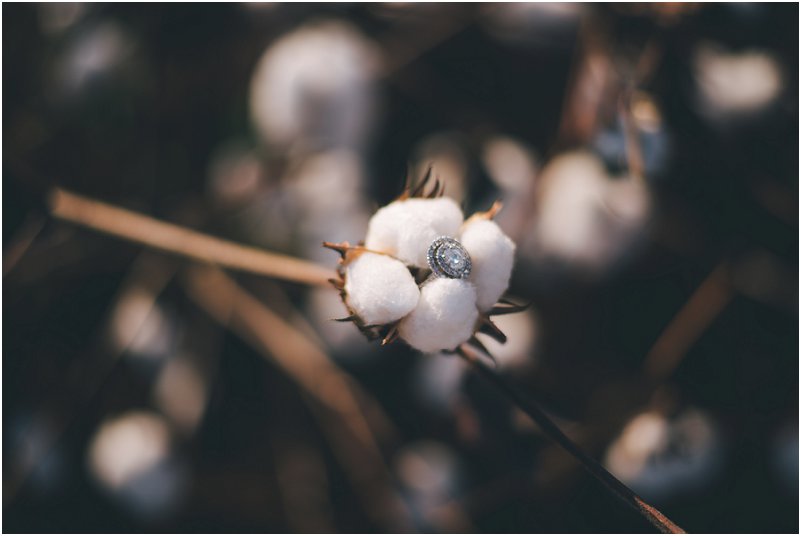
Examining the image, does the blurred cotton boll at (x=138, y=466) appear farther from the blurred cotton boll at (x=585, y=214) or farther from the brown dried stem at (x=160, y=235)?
the blurred cotton boll at (x=585, y=214)

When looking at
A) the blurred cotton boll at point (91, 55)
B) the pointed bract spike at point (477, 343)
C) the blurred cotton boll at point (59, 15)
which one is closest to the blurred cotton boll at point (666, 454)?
the pointed bract spike at point (477, 343)

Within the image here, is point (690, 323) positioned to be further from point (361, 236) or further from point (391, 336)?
point (391, 336)

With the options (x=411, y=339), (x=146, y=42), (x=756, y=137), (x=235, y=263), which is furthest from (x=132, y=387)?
(x=756, y=137)

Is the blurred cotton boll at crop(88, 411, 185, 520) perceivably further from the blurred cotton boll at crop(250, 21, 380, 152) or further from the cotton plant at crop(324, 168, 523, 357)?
the cotton plant at crop(324, 168, 523, 357)

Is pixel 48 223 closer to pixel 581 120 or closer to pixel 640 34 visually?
pixel 581 120

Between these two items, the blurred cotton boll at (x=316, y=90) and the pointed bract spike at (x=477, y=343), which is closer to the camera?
the pointed bract spike at (x=477, y=343)

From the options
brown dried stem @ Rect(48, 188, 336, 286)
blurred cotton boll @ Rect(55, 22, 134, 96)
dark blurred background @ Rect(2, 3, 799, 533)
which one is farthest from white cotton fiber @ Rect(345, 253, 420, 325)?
blurred cotton boll @ Rect(55, 22, 134, 96)
